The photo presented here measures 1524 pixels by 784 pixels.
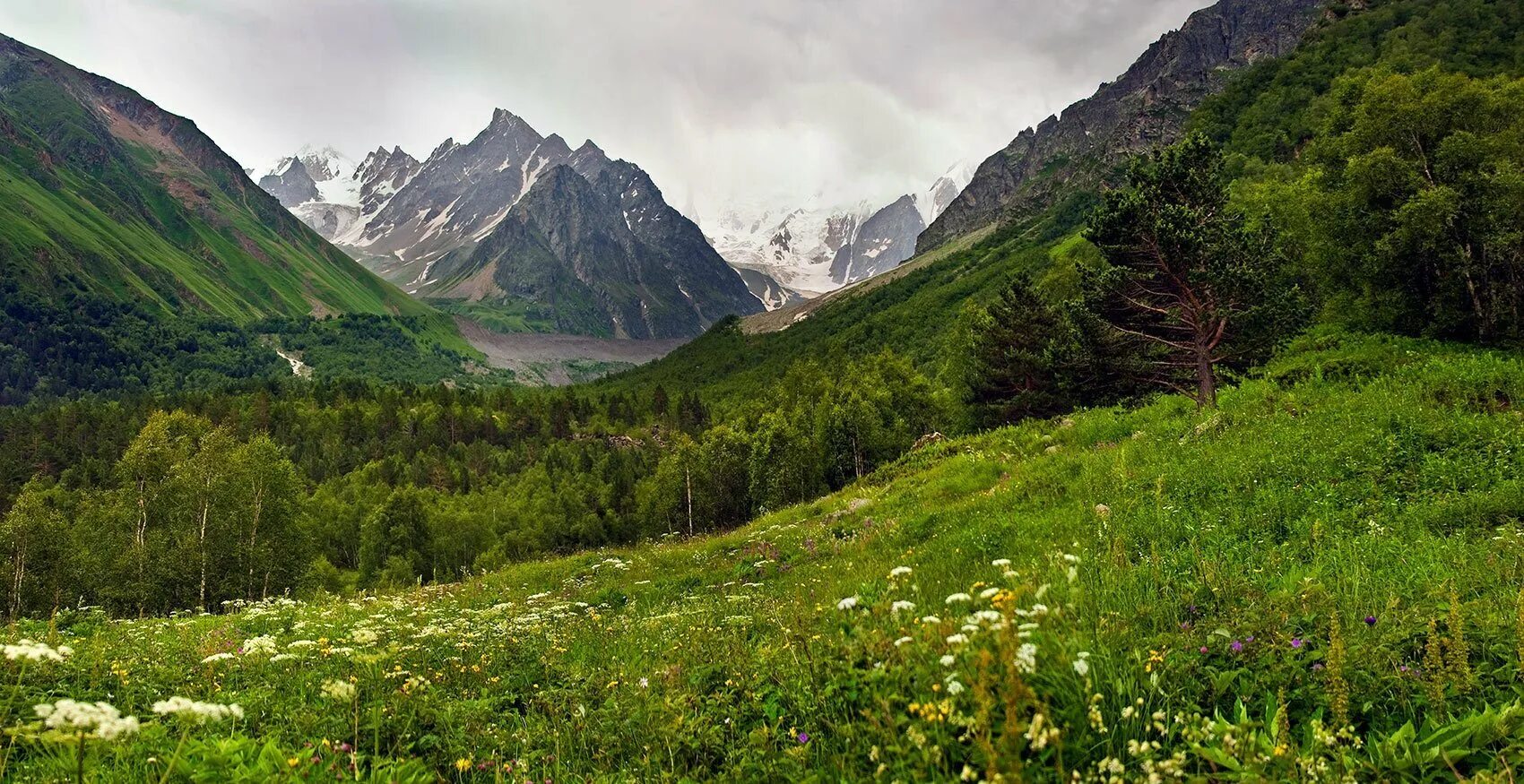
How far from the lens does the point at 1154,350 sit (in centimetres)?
2475

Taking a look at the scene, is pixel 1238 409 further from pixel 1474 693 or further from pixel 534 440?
pixel 534 440

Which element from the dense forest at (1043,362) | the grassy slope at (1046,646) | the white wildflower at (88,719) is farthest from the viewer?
Result: the dense forest at (1043,362)

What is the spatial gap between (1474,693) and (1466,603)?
5.32 feet

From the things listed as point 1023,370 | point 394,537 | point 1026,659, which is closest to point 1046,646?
point 1026,659

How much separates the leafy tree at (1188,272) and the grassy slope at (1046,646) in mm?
6771

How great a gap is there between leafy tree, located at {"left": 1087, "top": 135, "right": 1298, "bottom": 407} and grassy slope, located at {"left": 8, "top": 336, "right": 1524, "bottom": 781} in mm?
6771

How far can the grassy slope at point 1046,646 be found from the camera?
3.72 m

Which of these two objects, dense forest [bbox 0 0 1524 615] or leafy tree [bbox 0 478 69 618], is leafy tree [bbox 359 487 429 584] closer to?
dense forest [bbox 0 0 1524 615]

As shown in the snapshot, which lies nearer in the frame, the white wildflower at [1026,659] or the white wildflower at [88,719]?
the white wildflower at [88,719]

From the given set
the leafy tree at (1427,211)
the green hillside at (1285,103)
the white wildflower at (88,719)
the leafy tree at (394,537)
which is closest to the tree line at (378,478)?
the leafy tree at (394,537)

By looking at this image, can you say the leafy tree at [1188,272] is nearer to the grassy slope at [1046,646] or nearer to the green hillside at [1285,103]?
the grassy slope at [1046,646]

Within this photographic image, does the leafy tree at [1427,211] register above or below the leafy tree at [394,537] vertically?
above

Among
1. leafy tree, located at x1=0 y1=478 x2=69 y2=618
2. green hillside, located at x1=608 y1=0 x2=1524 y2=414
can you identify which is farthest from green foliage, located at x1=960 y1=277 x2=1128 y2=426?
leafy tree, located at x1=0 y1=478 x2=69 y2=618

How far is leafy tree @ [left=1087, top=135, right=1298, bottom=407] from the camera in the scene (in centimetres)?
2192
